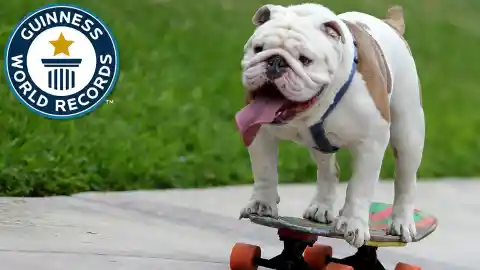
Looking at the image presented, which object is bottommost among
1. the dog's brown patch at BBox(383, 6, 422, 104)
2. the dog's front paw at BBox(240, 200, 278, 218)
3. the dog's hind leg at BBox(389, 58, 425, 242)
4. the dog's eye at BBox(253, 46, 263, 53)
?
the dog's front paw at BBox(240, 200, 278, 218)

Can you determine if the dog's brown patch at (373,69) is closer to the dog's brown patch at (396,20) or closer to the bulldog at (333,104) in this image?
the bulldog at (333,104)

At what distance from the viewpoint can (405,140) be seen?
3889 mm

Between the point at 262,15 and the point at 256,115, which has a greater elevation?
the point at 262,15

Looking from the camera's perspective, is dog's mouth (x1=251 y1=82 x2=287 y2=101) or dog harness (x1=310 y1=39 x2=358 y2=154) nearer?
dog's mouth (x1=251 y1=82 x2=287 y2=101)

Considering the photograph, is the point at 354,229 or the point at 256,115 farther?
the point at 354,229

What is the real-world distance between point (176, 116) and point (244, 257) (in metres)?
3.40

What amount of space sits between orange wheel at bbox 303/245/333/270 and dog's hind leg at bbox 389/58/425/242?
0.34 m

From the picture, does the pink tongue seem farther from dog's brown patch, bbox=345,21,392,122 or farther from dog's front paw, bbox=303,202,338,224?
dog's front paw, bbox=303,202,338,224

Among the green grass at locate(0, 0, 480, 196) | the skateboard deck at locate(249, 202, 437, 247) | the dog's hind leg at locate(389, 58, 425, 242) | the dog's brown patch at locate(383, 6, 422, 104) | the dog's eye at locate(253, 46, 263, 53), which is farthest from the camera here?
the green grass at locate(0, 0, 480, 196)

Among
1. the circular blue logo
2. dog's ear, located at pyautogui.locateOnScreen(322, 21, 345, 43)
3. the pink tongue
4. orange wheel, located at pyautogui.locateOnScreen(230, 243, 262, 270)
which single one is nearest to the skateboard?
orange wheel, located at pyautogui.locateOnScreen(230, 243, 262, 270)

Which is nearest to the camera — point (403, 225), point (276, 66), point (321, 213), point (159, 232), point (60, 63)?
point (276, 66)

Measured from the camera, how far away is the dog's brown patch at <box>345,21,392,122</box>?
349 cm

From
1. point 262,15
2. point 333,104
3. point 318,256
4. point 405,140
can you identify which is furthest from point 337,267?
point 262,15

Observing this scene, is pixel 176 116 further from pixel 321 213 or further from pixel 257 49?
pixel 257 49
